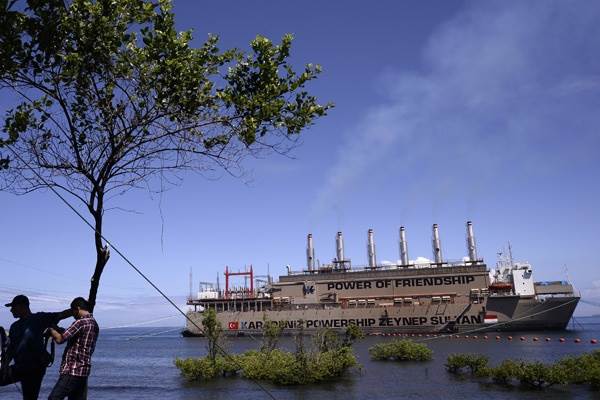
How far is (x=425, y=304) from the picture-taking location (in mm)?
67125

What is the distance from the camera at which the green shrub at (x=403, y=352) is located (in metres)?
32.6

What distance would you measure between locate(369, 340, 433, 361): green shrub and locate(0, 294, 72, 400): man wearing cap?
29.0 m

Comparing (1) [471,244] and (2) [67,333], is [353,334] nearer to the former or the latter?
(2) [67,333]

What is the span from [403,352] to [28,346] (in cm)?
2946

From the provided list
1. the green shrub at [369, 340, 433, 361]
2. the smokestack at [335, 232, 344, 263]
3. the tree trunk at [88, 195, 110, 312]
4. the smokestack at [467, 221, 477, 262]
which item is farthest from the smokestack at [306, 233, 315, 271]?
the tree trunk at [88, 195, 110, 312]

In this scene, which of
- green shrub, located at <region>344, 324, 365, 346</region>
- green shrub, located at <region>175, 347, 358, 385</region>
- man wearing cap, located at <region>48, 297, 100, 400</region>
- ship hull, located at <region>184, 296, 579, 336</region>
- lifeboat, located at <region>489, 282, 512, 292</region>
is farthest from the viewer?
lifeboat, located at <region>489, 282, 512, 292</region>

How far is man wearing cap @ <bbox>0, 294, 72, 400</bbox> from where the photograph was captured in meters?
6.32

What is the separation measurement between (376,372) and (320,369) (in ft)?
19.5

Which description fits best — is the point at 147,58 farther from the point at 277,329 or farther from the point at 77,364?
the point at 277,329

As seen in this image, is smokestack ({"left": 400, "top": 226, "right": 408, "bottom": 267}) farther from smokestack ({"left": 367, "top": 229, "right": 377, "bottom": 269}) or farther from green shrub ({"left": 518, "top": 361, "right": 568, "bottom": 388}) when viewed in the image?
green shrub ({"left": 518, "top": 361, "right": 568, "bottom": 388})

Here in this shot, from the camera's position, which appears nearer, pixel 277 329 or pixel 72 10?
pixel 72 10

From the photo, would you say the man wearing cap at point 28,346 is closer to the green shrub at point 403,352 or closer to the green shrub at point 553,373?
the green shrub at point 553,373

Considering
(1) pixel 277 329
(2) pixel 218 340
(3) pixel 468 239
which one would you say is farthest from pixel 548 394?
(3) pixel 468 239

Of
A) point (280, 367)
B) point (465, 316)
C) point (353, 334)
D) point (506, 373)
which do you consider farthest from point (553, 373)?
point (465, 316)
